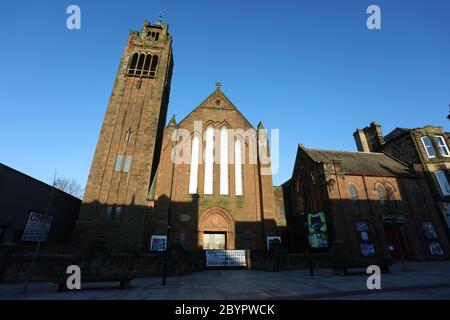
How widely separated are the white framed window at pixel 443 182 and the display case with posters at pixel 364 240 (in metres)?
10.9

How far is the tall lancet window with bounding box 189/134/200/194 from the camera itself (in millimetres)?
21062

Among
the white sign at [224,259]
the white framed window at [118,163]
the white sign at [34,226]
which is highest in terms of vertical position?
the white framed window at [118,163]

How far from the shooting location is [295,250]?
88.1 ft

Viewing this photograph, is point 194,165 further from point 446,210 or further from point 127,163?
point 446,210

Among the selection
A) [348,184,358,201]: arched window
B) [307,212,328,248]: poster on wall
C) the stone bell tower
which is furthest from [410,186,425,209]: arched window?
the stone bell tower

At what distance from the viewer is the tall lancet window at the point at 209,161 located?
70.0 feet

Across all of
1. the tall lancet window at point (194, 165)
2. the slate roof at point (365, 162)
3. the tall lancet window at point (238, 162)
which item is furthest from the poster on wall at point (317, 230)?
the tall lancet window at point (194, 165)

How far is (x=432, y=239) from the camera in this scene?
2145 centimetres

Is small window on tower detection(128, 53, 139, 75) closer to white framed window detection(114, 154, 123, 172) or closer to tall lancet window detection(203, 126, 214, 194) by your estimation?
white framed window detection(114, 154, 123, 172)

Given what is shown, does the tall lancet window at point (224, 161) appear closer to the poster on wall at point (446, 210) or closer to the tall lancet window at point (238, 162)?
the tall lancet window at point (238, 162)

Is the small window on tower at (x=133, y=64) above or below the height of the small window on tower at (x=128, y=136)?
above
